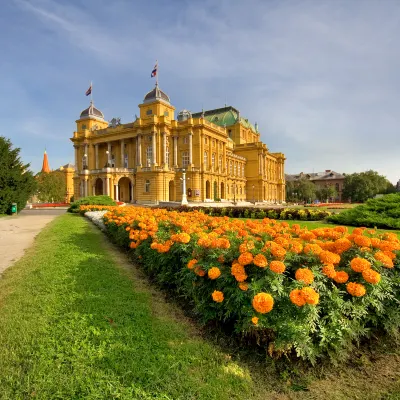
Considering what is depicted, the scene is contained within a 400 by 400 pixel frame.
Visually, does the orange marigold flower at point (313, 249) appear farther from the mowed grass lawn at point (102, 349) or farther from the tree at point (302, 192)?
the tree at point (302, 192)

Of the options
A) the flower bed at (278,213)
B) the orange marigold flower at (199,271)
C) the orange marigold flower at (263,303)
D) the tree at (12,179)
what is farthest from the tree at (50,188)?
the orange marigold flower at (263,303)

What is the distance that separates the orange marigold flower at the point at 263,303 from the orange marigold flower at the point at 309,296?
0.99ft

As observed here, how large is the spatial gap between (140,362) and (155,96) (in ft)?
149

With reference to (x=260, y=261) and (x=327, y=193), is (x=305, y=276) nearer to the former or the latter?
(x=260, y=261)

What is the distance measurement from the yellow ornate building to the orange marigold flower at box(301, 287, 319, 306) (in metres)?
35.4

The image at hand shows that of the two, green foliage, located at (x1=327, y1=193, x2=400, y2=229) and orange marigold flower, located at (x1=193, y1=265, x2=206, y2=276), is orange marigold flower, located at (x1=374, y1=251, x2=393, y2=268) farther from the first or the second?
green foliage, located at (x1=327, y1=193, x2=400, y2=229)

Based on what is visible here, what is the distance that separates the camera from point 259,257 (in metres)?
3.08

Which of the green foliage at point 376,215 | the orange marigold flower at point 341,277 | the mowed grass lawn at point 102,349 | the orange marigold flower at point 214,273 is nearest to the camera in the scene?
the mowed grass lawn at point 102,349

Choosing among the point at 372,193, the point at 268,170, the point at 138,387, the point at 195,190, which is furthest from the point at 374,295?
the point at 372,193

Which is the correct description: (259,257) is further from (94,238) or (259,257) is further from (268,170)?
(268,170)

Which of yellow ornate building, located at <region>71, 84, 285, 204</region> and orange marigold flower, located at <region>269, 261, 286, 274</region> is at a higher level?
yellow ornate building, located at <region>71, 84, 285, 204</region>

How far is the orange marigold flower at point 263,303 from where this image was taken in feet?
8.86

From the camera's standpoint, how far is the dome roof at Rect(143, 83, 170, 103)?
44.5m

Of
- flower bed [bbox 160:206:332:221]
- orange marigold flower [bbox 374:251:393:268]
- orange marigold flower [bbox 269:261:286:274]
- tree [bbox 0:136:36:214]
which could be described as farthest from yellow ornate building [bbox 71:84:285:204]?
orange marigold flower [bbox 269:261:286:274]
